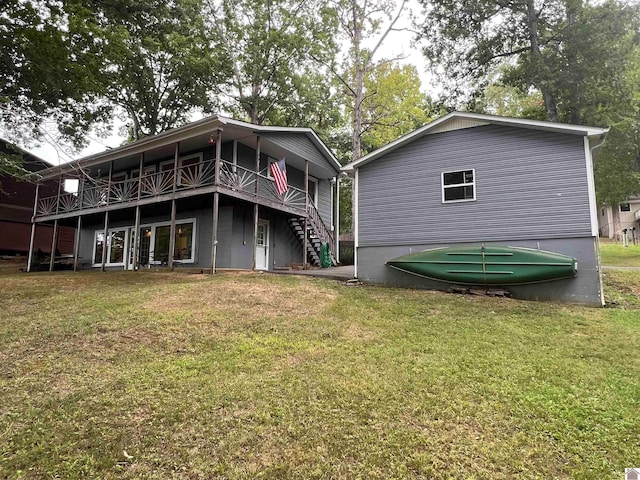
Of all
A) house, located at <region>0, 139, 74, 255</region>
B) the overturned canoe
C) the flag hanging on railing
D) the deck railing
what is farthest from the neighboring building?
house, located at <region>0, 139, 74, 255</region>

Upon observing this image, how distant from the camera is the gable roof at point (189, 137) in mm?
11766

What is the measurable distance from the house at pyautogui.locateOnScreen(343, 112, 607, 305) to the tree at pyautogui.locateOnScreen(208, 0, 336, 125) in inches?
596

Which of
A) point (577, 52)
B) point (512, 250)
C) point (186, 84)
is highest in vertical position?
point (186, 84)

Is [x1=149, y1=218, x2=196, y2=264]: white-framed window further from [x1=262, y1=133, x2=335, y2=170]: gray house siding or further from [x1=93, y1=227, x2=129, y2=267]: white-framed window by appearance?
[x1=262, y1=133, x2=335, y2=170]: gray house siding

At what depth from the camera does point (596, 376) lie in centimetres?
450

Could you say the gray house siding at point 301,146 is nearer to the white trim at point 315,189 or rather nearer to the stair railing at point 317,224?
the white trim at point 315,189

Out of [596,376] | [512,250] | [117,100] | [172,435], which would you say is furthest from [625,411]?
[117,100]

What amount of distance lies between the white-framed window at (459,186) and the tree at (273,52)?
16721 mm

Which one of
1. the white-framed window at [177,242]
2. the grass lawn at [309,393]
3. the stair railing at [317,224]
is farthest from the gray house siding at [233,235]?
the grass lawn at [309,393]

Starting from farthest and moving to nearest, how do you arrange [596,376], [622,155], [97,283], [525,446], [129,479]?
1. [622,155]
2. [97,283]
3. [596,376]
4. [525,446]
5. [129,479]

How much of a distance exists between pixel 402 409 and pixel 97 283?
31.3ft

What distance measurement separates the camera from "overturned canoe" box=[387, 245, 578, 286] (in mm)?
8680

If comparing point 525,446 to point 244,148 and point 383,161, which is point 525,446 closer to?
point 383,161

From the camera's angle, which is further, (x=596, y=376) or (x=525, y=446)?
(x=596, y=376)
